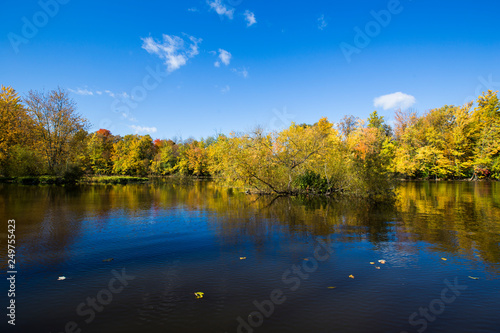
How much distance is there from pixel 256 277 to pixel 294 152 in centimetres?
2000

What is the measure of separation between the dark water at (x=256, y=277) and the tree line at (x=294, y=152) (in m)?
13.0

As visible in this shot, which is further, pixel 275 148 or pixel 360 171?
pixel 275 148

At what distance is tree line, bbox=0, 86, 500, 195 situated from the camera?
82.0 ft

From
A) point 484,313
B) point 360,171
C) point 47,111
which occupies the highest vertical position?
point 47,111

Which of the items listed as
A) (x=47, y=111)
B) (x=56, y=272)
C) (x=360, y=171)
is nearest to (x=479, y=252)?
(x=56, y=272)

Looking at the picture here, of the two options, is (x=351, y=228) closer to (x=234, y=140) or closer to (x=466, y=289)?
(x=466, y=289)

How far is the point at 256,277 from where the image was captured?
642cm

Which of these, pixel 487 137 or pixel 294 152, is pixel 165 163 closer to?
pixel 294 152

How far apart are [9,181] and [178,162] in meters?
38.2

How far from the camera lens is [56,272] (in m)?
6.68

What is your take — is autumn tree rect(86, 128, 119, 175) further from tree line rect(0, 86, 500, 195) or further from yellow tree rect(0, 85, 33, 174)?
yellow tree rect(0, 85, 33, 174)

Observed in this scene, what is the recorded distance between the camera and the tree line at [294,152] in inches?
984

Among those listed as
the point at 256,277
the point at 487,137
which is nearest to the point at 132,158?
the point at 256,277

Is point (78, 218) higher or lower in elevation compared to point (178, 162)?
lower
